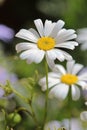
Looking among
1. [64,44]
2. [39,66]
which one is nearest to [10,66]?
[39,66]

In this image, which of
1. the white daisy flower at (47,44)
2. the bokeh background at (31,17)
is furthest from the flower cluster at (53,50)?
the bokeh background at (31,17)

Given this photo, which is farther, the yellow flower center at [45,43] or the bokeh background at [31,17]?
the bokeh background at [31,17]

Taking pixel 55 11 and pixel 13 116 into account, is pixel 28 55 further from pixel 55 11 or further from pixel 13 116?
pixel 55 11

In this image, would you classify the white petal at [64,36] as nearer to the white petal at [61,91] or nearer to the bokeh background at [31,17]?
the white petal at [61,91]

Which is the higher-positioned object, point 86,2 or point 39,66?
point 86,2

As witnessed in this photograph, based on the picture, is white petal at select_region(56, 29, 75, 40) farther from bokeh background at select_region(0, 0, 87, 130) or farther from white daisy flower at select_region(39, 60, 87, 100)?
bokeh background at select_region(0, 0, 87, 130)

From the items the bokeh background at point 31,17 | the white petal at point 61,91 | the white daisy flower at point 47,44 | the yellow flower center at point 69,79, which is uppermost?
the bokeh background at point 31,17

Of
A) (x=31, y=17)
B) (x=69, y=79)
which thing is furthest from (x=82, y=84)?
(x=31, y=17)

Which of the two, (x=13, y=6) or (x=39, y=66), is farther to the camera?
(x=13, y=6)

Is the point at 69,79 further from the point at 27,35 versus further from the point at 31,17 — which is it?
the point at 31,17
